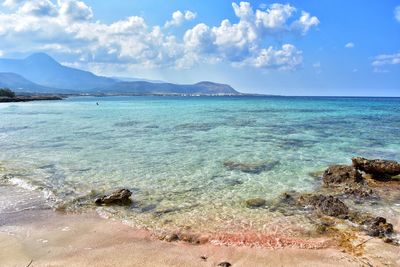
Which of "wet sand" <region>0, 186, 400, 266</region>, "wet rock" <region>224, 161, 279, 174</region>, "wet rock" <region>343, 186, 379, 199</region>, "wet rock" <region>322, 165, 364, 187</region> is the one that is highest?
"wet rock" <region>322, 165, 364, 187</region>

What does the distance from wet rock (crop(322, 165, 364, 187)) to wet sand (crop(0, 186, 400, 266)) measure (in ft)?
17.9

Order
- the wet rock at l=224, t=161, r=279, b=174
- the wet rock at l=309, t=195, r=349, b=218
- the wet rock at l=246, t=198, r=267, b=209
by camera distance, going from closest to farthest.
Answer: the wet rock at l=309, t=195, r=349, b=218 → the wet rock at l=246, t=198, r=267, b=209 → the wet rock at l=224, t=161, r=279, b=174

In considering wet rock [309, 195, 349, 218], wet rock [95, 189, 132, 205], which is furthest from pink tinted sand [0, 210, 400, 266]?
wet rock [95, 189, 132, 205]

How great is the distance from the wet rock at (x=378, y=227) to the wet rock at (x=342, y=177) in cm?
443

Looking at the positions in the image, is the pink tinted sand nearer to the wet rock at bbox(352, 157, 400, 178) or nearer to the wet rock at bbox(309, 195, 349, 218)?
the wet rock at bbox(309, 195, 349, 218)

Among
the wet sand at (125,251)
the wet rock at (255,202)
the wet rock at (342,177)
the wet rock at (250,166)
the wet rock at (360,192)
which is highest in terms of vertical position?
the wet rock at (342,177)

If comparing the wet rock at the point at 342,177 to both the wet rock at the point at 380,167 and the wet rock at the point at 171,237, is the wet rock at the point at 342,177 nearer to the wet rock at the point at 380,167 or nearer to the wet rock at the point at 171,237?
the wet rock at the point at 380,167

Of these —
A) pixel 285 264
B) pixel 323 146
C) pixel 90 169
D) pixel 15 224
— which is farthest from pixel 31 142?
pixel 285 264

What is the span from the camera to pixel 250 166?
711 inches

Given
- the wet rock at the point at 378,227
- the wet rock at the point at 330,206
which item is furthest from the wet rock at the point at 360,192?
the wet rock at the point at 378,227

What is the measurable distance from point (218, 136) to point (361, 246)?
2159cm

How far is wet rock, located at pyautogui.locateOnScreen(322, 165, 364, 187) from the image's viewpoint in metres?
14.6

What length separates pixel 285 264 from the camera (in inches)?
316

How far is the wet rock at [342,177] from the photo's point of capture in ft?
47.8
